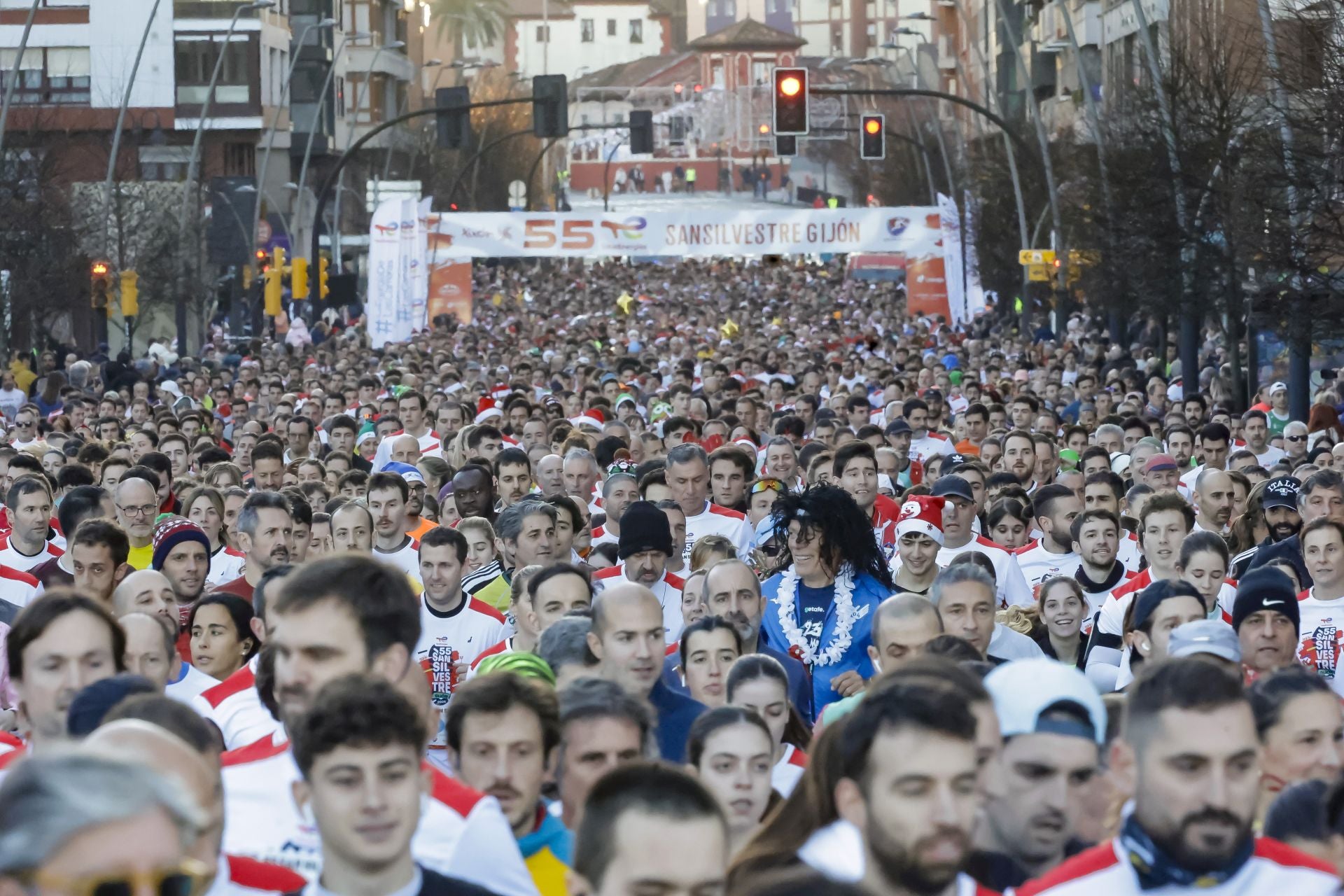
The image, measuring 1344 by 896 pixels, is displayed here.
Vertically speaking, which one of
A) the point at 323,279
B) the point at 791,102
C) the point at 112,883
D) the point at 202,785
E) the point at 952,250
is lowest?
the point at 323,279

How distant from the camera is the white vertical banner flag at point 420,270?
132ft

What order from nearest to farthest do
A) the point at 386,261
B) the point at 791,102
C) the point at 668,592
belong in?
1. the point at 668,592
2. the point at 791,102
3. the point at 386,261

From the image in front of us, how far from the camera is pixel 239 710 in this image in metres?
7.20

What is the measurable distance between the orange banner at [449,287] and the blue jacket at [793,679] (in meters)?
37.4

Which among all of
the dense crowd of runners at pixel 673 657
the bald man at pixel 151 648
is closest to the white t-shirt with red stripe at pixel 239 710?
the dense crowd of runners at pixel 673 657

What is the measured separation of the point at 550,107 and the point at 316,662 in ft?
97.0

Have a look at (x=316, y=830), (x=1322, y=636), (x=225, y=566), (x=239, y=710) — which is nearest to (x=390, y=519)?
(x=225, y=566)

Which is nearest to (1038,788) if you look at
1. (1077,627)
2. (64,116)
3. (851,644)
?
(851,644)

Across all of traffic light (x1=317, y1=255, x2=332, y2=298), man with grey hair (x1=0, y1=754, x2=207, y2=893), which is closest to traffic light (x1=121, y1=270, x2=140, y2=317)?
traffic light (x1=317, y1=255, x2=332, y2=298)

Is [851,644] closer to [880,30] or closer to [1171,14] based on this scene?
[1171,14]

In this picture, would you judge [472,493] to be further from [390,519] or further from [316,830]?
[316,830]

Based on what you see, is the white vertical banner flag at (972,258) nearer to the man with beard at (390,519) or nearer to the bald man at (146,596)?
the man with beard at (390,519)

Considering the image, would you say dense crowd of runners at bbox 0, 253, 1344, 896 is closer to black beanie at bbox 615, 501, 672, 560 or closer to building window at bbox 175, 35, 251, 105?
black beanie at bbox 615, 501, 672, 560

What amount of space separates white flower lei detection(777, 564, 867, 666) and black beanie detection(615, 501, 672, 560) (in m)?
0.85
